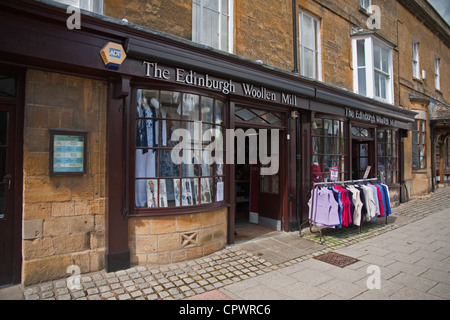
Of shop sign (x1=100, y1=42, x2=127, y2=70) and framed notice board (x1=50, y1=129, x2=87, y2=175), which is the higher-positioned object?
shop sign (x1=100, y1=42, x2=127, y2=70)

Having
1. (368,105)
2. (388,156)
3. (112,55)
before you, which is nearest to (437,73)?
(388,156)

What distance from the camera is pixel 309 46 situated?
759 centimetres

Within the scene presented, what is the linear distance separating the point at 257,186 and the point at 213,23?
409cm

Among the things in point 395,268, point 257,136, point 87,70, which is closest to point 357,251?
point 395,268

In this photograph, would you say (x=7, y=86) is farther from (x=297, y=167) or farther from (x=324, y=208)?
(x=324, y=208)

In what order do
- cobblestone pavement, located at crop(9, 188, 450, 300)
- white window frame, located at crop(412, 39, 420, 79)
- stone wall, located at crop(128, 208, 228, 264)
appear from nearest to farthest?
cobblestone pavement, located at crop(9, 188, 450, 300) < stone wall, located at crop(128, 208, 228, 264) < white window frame, located at crop(412, 39, 420, 79)

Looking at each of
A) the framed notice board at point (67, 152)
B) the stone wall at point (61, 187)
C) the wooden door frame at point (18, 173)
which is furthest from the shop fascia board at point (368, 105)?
the wooden door frame at point (18, 173)

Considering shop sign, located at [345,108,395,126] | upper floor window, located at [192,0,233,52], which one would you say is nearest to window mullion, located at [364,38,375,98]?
shop sign, located at [345,108,395,126]

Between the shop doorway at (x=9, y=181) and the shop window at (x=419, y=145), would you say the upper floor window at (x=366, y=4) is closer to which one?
the shop window at (x=419, y=145)

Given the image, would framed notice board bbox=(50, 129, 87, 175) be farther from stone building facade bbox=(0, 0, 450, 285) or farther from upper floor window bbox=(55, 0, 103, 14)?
upper floor window bbox=(55, 0, 103, 14)

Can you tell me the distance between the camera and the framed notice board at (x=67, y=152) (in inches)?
149

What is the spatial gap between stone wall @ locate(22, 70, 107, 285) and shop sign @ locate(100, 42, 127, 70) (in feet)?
1.43

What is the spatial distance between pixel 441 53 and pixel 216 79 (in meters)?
15.8

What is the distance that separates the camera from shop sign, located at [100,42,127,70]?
12.6 feet
